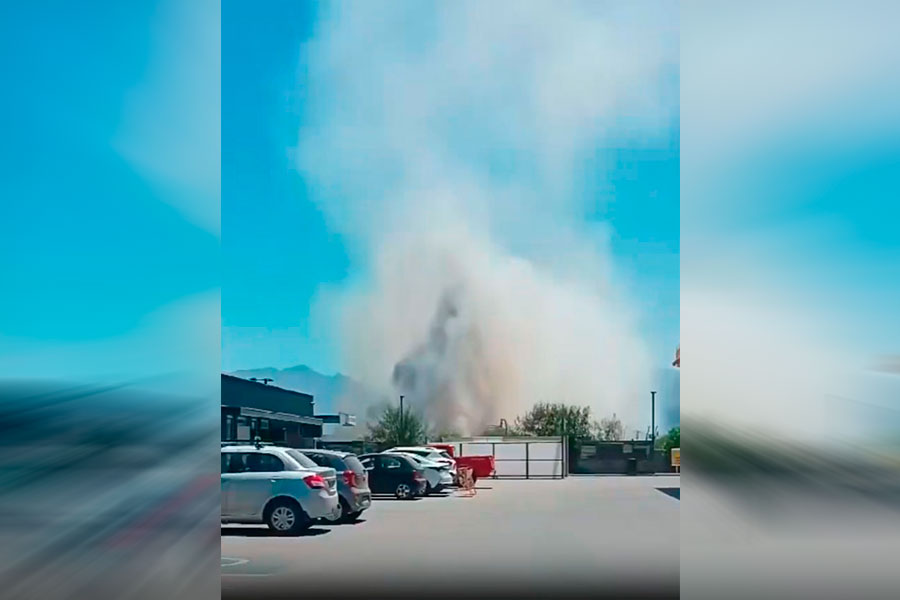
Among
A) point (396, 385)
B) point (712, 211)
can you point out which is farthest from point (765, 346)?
point (396, 385)

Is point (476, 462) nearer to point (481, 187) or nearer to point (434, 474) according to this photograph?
point (434, 474)

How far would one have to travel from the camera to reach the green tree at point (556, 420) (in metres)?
6.73

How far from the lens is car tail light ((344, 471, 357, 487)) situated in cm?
673

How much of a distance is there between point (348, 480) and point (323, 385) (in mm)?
681

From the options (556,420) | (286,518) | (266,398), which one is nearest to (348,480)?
(286,518)

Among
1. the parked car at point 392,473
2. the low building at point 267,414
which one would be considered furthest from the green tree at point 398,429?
the low building at point 267,414

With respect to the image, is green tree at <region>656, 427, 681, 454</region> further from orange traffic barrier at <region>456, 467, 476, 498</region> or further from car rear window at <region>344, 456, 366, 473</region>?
car rear window at <region>344, 456, 366, 473</region>

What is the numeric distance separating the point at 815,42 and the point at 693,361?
1.84m

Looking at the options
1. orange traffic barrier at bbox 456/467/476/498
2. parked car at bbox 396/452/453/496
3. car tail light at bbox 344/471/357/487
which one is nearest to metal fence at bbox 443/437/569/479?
orange traffic barrier at bbox 456/467/476/498

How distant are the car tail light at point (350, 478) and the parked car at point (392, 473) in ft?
0.33

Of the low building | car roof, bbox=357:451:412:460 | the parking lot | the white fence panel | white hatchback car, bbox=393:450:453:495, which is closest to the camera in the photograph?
the parking lot

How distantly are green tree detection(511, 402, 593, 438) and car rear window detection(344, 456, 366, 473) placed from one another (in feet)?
3.46

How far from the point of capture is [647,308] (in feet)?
21.6

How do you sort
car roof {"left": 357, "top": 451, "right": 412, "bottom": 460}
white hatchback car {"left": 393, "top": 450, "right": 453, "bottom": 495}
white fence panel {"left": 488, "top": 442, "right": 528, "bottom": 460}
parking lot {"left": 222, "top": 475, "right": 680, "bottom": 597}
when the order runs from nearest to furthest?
parking lot {"left": 222, "top": 475, "right": 680, "bottom": 597}, white hatchback car {"left": 393, "top": 450, "right": 453, "bottom": 495}, car roof {"left": 357, "top": 451, "right": 412, "bottom": 460}, white fence panel {"left": 488, "top": 442, "right": 528, "bottom": 460}
